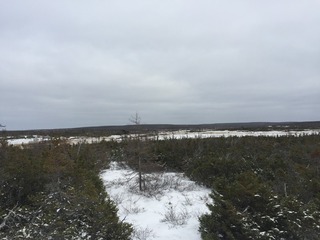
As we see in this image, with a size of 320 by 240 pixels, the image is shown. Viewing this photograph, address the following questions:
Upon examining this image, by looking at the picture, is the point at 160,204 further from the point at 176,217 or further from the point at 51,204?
the point at 51,204

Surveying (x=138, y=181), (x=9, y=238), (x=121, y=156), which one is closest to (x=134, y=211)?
(x=138, y=181)

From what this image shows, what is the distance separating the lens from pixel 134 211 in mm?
9219

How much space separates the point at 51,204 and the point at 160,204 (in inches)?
173

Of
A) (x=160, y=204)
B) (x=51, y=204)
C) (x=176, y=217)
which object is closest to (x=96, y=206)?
(x=51, y=204)

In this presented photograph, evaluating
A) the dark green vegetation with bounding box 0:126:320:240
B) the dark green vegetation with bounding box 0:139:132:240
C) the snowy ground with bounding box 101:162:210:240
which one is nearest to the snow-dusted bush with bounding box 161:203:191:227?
the snowy ground with bounding box 101:162:210:240

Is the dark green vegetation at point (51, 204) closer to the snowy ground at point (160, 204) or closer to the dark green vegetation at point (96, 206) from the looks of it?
the dark green vegetation at point (96, 206)

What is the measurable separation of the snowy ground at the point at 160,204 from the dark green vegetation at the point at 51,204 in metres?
1.27

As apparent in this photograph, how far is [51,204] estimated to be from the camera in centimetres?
617

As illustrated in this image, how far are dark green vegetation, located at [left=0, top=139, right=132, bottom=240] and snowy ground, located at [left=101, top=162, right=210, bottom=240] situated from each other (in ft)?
4.17

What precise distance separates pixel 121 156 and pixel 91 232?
10.9 m

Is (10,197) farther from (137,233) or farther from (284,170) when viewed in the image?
(284,170)

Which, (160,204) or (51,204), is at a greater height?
(51,204)

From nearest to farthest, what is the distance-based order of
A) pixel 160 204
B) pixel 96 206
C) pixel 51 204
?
pixel 96 206 → pixel 51 204 → pixel 160 204

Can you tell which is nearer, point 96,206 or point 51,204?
point 96,206
